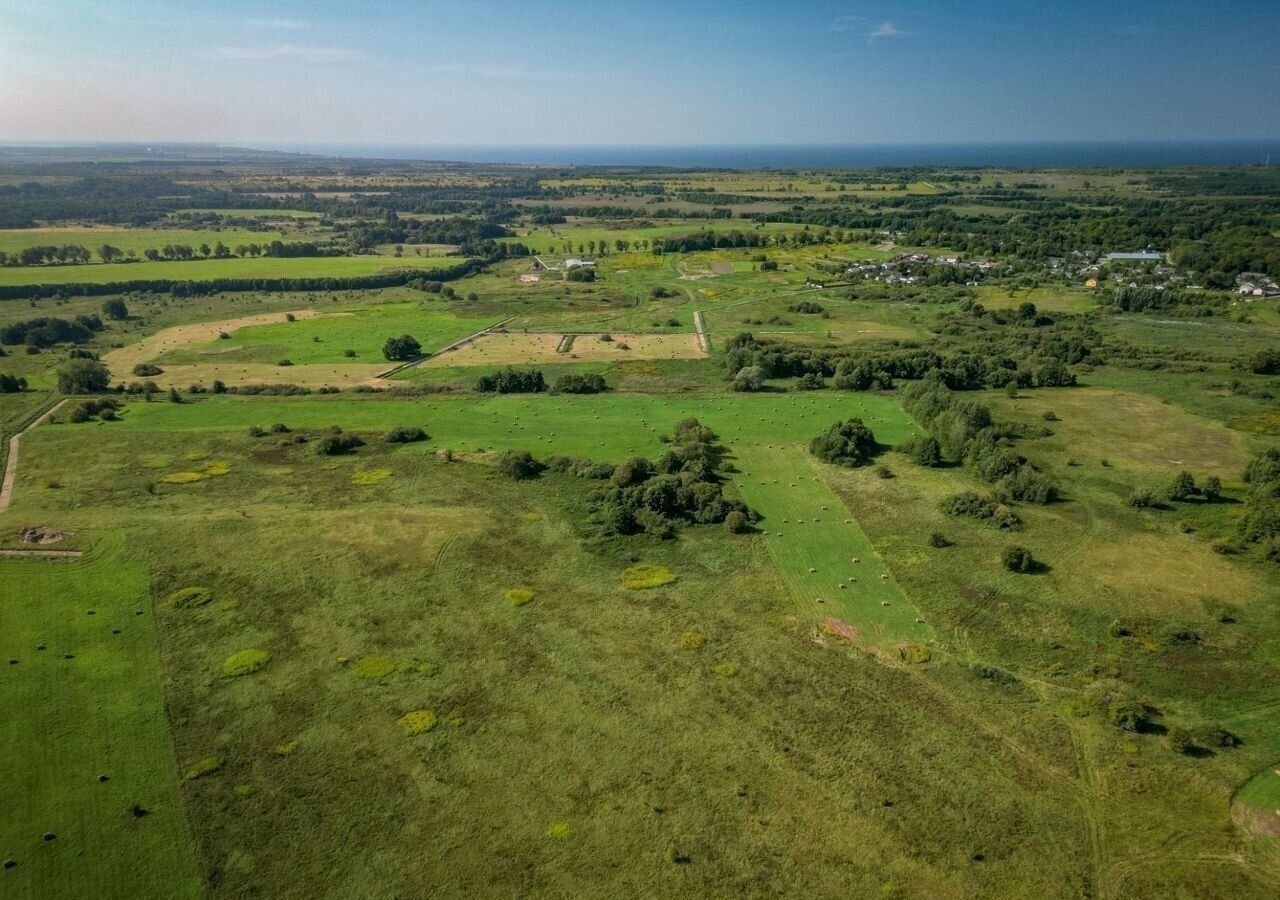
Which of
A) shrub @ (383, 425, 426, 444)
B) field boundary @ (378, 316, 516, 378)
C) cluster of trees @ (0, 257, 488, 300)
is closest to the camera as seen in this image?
shrub @ (383, 425, 426, 444)

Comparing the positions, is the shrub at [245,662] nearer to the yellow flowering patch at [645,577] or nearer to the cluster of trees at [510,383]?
the yellow flowering patch at [645,577]

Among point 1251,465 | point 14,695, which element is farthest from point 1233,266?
point 14,695

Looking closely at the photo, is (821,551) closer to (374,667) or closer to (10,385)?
(374,667)

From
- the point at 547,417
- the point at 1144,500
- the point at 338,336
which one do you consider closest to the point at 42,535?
the point at 547,417

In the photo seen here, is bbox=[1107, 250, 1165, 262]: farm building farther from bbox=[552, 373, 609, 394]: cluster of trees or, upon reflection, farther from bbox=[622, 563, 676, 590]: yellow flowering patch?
bbox=[622, 563, 676, 590]: yellow flowering patch

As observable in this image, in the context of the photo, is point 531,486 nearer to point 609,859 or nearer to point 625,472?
point 625,472

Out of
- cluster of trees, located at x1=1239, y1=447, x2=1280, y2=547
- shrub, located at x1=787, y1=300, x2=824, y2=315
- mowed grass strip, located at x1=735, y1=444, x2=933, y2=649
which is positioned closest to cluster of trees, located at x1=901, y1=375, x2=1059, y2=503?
cluster of trees, located at x1=1239, y1=447, x2=1280, y2=547
